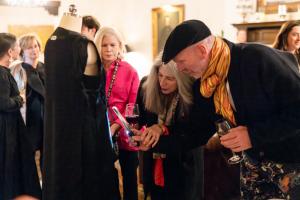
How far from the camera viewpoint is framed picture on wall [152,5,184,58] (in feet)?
19.7

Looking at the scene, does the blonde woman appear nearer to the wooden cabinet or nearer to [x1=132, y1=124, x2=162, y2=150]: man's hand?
[x1=132, y1=124, x2=162, y2=150]: man's hand

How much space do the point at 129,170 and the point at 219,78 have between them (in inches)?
53.6

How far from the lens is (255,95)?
1.46m

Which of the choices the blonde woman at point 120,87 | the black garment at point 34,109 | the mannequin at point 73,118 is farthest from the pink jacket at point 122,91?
the black garment at point 34,109

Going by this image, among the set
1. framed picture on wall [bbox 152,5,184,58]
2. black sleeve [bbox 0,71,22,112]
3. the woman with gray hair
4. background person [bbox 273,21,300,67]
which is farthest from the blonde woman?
framed picture on wall [bbox 152,5,184,58]

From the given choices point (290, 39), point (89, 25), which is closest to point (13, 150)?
point (89, 25)

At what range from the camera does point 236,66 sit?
4.86 feet

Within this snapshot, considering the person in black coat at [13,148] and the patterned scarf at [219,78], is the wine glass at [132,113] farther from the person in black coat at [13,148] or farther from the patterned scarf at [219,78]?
the person in black coat at [13,148]

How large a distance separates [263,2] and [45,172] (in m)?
4.32

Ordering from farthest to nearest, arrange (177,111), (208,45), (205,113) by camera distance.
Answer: (177,111), (205,113), (208,45)

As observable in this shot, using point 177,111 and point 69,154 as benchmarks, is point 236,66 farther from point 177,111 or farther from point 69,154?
point 69,154

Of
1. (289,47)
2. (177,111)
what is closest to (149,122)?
(177,111)

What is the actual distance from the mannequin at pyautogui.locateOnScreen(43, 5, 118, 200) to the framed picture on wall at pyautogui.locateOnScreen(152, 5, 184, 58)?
166 inches

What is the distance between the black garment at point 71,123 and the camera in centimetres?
181
